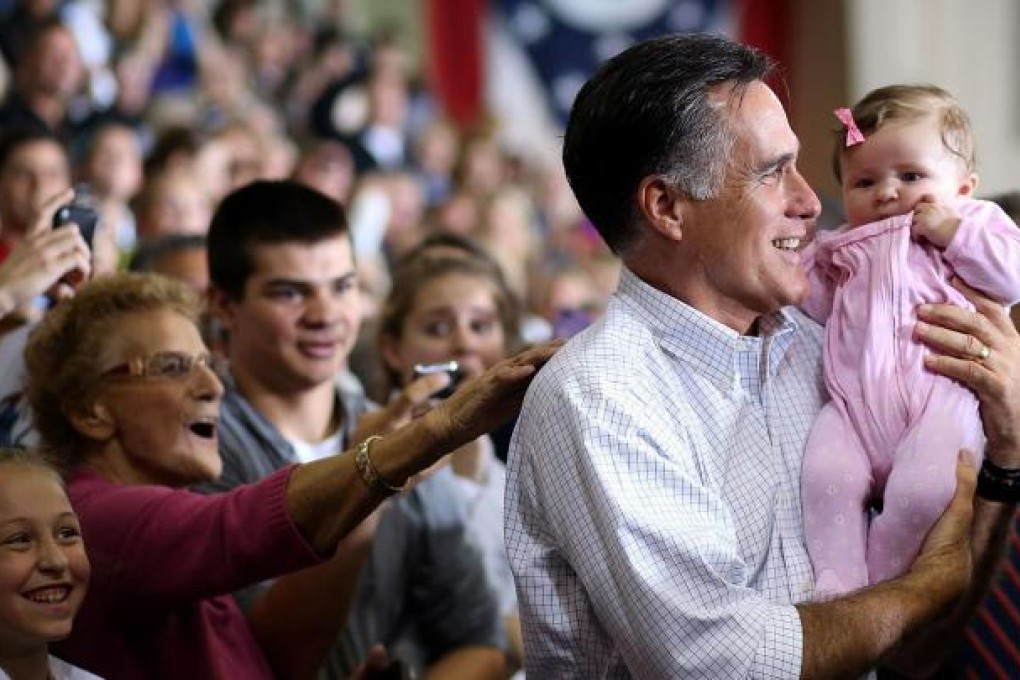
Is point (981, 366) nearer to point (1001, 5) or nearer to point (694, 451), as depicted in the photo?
point (694, 451)

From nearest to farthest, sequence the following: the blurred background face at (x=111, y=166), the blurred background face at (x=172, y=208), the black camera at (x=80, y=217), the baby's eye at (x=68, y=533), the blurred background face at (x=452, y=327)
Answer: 1. the baby's eye at (x=68, y=533)
2. the black camera at (x=80, y=217)
3. the blurred background face at (x=452, y=327)
4. the blurred background face at (x=172, y=208)
5. the blurred background face at (x=111, y=166)

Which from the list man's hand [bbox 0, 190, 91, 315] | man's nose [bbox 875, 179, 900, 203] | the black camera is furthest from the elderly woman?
man's nose [bbox 875, 179, 900, 203]

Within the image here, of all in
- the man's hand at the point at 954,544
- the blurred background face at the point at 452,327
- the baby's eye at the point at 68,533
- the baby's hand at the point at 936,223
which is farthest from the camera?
the blurred background face at the point at 452,327

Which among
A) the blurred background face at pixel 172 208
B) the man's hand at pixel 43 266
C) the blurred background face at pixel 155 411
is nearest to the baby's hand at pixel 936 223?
the blurred background face at pixel 155 411

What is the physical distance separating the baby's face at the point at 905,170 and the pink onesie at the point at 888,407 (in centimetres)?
4

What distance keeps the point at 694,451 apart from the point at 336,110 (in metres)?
6.38

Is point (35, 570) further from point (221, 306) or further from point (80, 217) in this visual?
point (221, 306)

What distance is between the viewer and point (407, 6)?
1113 cm

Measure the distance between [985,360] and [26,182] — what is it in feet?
9.23

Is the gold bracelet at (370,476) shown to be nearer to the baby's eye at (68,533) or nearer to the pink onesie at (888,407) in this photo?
the baby's eye at (68,533)

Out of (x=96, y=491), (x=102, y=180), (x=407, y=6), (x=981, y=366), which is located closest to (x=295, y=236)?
(x=96, y=491)

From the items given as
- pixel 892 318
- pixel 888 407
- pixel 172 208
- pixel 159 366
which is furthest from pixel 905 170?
pixel 172 208

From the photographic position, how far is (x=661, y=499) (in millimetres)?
2027

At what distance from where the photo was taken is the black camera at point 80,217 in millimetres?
3146
